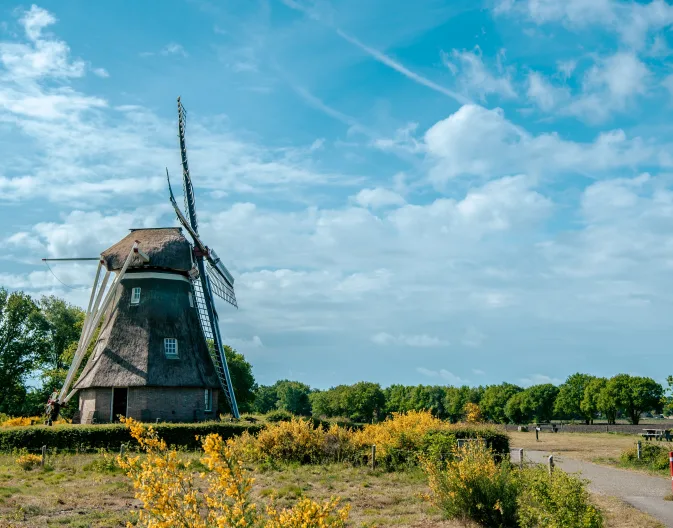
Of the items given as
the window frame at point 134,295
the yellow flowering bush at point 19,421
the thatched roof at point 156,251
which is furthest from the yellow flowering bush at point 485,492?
the yellow flowering bush at point 19,421

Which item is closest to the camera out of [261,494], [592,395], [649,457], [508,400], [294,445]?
[261,494]

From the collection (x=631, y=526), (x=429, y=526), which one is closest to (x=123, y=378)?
(x=429, y=526)

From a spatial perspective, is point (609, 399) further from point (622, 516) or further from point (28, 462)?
point (28, 462)

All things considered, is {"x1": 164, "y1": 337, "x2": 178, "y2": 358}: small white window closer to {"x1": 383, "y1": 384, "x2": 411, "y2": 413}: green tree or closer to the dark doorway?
the dark doorway

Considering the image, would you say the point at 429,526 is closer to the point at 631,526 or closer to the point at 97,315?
the point at 631,526

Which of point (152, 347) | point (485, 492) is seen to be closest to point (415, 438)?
point (485, 492)

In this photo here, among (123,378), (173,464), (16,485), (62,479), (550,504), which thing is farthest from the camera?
(123,378)

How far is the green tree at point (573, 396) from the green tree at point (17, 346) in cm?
6227

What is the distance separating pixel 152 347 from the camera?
34875mm

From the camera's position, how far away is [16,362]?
194 feet

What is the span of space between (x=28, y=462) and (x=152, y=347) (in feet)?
38.5

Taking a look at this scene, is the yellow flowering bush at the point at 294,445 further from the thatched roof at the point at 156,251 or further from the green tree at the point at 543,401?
the green tree at the point at 543,401

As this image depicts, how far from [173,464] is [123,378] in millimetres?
29512

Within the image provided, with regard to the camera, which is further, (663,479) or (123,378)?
(123,378)
